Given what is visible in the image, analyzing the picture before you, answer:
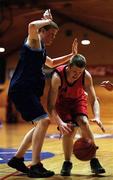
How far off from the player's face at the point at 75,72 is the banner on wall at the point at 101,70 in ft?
52.2

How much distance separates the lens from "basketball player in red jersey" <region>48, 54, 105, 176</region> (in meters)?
5.20

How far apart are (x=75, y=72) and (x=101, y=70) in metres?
16.1

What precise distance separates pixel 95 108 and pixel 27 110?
Result: 0.75m

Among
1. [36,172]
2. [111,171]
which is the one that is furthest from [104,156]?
[36,172]

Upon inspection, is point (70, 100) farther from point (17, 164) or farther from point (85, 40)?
point (85, 40)

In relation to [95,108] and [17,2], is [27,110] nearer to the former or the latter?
[95,108]

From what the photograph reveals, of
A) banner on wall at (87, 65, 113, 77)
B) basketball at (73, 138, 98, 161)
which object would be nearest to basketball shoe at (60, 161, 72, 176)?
basketball at (73, 138, 98, 161)

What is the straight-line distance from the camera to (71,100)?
5398mm

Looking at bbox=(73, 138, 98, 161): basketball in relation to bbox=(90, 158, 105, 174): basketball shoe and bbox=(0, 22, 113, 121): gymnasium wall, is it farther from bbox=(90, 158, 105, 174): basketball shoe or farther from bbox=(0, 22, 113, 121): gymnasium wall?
bbox=(0, 22, 113, 121): gymnasium wall

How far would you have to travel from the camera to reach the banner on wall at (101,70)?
21.0 metres

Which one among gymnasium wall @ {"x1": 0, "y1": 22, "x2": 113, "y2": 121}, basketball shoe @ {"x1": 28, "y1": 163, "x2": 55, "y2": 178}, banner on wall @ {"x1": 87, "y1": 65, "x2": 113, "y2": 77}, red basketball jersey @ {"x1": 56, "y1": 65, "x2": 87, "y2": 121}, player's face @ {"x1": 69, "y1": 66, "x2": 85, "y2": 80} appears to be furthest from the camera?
banner on wall @ {"x1": 87, "y1": 65, "x2": 113, "y2": 77}

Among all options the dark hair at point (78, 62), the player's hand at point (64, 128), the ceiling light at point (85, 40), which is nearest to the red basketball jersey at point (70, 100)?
the dark hair at point (78, 62)

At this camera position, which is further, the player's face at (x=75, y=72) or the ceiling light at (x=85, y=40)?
the ceiling light at (x=85, y=40)

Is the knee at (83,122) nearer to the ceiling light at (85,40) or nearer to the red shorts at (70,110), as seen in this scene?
the red shorts at (70,110)
